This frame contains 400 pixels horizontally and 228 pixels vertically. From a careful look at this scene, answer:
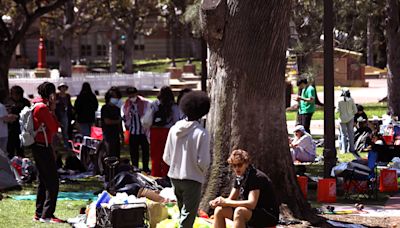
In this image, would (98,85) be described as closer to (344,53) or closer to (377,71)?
(344,53)

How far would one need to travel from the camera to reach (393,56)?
84.4ft

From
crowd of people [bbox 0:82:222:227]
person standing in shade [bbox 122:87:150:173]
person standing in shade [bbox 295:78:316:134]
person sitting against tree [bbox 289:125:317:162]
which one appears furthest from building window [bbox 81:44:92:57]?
person standing in shade [bbox 122:87:150:173]

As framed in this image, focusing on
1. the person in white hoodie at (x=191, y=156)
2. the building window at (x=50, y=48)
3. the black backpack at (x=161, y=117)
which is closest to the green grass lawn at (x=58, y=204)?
the black backpack at (x=161, y=117)

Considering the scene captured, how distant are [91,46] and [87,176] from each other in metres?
69.5

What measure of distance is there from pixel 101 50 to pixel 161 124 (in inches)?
2799

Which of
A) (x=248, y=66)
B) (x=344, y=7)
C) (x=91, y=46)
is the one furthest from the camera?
(x=91, y=46)

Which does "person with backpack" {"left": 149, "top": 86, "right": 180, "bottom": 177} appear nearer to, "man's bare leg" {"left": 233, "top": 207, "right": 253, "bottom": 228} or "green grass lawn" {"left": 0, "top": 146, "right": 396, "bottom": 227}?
"green grass lawn" {"left": 0, "top": 146, "right": 396, "bottom": 227}

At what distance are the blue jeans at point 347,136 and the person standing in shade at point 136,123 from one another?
15.8 feet

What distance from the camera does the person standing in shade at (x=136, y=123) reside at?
47.9ft

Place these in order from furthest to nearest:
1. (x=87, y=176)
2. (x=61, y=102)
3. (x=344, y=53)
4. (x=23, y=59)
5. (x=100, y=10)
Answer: (x=23, y=59) → (x=100, y=10) → (x=344, y=53) → (x=61, y=102) → (x=87, y=176)

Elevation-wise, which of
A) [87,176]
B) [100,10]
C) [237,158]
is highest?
[100,10]

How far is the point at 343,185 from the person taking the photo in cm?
1277

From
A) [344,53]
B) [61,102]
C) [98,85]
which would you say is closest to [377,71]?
[344,53]

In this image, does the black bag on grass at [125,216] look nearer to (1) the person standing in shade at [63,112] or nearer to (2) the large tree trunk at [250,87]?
(2) the large tree trunk at [250,87]
